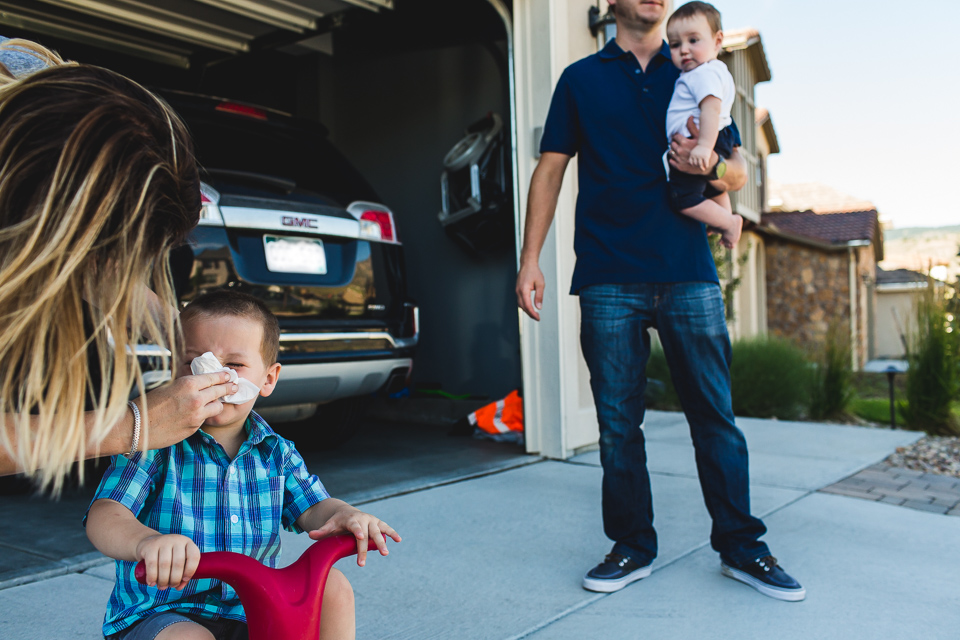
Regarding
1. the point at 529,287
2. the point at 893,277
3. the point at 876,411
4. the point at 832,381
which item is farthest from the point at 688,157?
the point at 893,277

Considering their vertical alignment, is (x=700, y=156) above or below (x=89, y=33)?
below

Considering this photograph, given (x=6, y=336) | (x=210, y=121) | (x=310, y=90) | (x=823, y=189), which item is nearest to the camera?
(x=6, y=336)

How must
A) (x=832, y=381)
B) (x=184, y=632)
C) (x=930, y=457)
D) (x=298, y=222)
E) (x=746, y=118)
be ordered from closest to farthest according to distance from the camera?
(x=184, y=632)
(x=298, y=222)
(x=930, y=457)
(x=832, y=381)
(x=746, y=118)

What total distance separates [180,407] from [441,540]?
192 cm

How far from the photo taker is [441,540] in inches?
116

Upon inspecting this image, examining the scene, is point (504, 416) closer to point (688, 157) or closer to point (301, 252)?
point (301, 252)

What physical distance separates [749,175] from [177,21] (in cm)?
1606

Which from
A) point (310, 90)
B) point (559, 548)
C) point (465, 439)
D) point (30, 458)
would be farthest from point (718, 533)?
point (310, 90)

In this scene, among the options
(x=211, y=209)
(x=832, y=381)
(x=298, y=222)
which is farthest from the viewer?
(x=832, y=381)

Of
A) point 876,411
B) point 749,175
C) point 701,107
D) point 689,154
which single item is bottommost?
point 876,411

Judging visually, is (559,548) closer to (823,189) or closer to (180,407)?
(180,407)

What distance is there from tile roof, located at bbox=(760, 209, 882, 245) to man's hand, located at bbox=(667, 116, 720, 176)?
17.3 m

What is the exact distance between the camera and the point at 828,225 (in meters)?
20.5

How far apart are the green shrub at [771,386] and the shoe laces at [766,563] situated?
512cm
